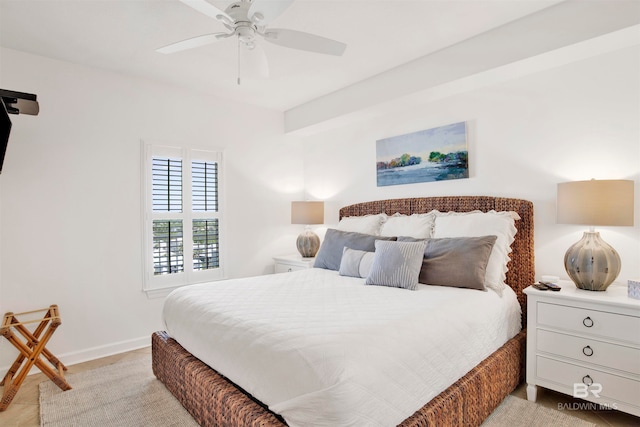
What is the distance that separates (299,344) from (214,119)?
3.08 metres

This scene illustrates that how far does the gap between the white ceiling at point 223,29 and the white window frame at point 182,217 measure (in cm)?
73

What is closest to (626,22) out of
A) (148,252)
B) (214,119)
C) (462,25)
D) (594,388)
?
(462,25)

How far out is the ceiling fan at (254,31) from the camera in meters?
1.69

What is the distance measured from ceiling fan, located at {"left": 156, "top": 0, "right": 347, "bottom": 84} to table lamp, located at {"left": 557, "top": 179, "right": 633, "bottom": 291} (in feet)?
5.62

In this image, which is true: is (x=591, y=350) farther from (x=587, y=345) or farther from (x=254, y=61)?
(x=254, y=61)

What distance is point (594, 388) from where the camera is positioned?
202 cm

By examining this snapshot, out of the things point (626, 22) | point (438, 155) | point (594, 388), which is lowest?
point (594, 388)

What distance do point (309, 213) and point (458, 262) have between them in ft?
6.71

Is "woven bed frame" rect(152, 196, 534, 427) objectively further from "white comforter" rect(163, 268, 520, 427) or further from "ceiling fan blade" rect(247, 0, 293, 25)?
"ceiling fan blade" rect(247, 0, 293, 25)

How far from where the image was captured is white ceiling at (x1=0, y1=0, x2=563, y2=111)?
221 cm

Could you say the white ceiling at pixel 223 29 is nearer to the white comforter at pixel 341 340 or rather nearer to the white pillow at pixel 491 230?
the white pillow at pixel 491 230

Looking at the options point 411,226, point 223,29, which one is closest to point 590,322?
point 411,226

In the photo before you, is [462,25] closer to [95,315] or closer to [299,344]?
[299,344]

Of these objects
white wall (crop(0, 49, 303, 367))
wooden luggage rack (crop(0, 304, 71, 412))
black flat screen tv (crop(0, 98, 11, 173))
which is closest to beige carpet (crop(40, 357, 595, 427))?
wooden luggage rack (crop(0, 304, 71, 412))
